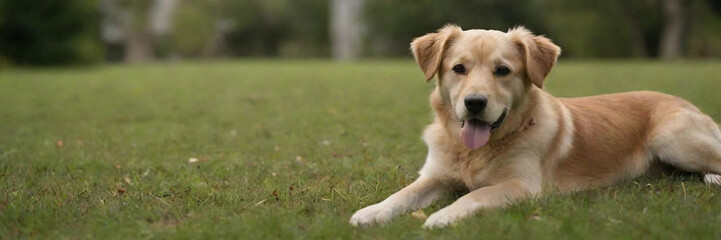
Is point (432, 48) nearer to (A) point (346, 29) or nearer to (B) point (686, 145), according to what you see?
(B) point (686, 145)

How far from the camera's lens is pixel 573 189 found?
5.18 metres

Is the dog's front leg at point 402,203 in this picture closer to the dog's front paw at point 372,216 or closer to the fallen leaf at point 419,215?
the dog's front paw at point 372,216

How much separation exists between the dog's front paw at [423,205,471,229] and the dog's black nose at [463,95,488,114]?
0.68m

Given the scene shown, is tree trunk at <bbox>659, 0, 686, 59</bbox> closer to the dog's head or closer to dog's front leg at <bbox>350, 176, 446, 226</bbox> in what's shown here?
the dog's head

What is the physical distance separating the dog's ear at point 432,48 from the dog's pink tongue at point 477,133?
0.51 m

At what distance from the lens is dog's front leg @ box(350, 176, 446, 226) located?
175 inches

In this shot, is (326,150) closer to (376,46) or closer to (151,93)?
(151,93)

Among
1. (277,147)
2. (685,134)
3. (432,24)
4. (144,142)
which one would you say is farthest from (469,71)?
(432,24)

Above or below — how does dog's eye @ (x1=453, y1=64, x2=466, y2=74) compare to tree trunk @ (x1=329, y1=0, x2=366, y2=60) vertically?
above

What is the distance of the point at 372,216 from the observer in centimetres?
446

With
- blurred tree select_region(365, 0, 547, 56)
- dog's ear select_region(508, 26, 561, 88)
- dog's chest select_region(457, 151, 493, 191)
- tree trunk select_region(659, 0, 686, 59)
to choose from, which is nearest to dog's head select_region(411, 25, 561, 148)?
dog's ear select_region(508, 26, 561, 88)

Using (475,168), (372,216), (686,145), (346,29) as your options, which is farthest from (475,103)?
(346,29)

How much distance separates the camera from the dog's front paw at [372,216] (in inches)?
173

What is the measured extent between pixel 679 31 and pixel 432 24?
17.4 m
